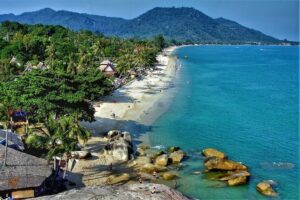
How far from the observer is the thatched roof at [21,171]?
24.5m

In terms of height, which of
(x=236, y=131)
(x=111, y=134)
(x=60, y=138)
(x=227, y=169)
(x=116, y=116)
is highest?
(x=60, y=138)

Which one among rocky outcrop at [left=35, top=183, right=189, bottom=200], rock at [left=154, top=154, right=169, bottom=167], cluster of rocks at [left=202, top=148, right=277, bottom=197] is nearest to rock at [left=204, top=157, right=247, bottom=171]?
cluster of rocks at [left=202, top=148, right=277, bottom=197]

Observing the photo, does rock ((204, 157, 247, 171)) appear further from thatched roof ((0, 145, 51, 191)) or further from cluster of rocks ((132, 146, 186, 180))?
thatched roof ((0, 145, 51, 191))

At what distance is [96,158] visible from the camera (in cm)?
3472

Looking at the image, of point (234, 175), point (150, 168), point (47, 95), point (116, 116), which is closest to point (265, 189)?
point (234, 175)

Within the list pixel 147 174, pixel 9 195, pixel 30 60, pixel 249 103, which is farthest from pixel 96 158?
pixel 30 60

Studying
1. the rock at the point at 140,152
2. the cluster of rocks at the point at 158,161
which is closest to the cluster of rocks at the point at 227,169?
the cluster of rocks at the point at 158,161

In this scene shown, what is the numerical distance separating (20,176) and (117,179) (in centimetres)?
785

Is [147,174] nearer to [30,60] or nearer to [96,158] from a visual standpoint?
[96,158]

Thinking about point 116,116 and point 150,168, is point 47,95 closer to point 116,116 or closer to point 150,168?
point 150,168

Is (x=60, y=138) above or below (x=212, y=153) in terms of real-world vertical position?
above

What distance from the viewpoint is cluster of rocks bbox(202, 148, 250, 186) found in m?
31.5

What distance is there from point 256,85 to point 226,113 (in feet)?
108

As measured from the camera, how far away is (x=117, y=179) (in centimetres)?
3072
